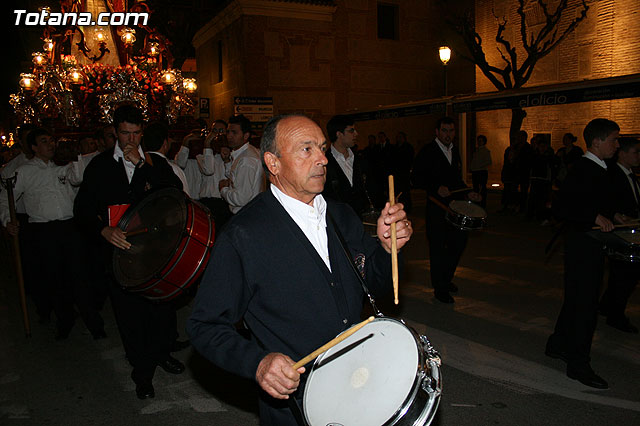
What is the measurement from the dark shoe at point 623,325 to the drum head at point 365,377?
4.83 metres

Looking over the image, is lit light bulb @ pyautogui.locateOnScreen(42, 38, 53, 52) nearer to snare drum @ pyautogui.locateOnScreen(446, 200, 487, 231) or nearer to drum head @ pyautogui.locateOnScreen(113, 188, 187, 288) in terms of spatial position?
snare drum @ pyautogui.locateOnScreen(446, 200, 487, 231)

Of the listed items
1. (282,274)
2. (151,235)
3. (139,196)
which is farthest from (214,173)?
(282,274)

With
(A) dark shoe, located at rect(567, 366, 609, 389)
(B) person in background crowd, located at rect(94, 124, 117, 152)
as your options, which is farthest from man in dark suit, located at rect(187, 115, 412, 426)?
(B) person in background crowd, located at rect(94, 124, 117, 152)

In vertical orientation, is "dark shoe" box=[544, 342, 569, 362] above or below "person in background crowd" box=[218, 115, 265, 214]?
below

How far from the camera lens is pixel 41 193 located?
20.1 ft

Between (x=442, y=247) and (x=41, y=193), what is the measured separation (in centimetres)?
483

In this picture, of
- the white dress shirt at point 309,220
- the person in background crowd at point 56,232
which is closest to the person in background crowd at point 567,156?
the person in background crowd at point 56,232

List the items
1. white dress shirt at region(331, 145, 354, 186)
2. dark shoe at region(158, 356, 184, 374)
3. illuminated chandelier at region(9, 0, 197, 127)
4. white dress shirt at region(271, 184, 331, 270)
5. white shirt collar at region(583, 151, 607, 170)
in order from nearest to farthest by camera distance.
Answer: white dress shirt at region(271, 184, 331, 270) → white shirt collar at region(583, 151, 607, 170) → dark shoe at region(158, 356, 184, 374) → white dress shirt at region(331, 145, 354, 186) → illuminated chandelier at region(9, 0, 197, 127)

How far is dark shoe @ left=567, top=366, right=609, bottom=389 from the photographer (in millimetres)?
4498

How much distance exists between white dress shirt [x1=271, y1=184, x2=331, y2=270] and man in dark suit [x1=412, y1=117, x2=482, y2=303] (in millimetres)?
4744

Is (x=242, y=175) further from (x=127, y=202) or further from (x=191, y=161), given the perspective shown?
(x=191, y=161)

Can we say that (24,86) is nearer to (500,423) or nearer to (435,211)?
(435,211)

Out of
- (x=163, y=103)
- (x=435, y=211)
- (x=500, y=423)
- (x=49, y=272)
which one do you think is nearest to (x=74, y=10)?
(x=163, y=103)

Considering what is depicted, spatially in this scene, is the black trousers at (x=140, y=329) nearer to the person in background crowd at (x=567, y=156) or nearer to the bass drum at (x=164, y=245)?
the bass drum at (x=164, y=245)
